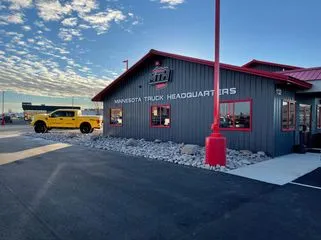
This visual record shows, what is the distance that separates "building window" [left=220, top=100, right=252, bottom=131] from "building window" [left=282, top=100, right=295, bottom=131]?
1603mm

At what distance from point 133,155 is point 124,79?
28.8 ft

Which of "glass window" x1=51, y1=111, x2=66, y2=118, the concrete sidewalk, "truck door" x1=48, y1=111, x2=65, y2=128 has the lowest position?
the concrete sidewalk

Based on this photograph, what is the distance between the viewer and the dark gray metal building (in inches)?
460

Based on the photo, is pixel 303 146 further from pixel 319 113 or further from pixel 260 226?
pixel 260 226

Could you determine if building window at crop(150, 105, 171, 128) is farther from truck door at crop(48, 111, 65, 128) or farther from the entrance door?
truck door at crop(48, 111, 65, 128)

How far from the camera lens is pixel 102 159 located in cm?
1088

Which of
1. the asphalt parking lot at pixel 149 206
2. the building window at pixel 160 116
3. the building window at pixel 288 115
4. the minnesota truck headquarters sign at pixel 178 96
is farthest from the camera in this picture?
the building window at pixel 160 116

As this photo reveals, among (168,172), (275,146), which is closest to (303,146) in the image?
(275,146)

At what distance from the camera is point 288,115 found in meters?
12.6

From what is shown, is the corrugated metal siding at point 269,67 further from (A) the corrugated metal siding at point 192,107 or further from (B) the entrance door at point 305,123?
(A) the corrugated metal siding at point 192,107

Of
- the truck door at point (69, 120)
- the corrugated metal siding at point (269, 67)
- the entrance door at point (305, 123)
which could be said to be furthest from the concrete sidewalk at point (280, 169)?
the truck door at point (69, 120)

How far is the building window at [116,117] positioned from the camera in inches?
785

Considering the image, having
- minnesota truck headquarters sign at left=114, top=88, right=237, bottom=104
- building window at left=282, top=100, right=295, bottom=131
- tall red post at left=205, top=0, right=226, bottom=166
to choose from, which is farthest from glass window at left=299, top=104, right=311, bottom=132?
tall red post at left=205, top=0, right=226, bottom=166

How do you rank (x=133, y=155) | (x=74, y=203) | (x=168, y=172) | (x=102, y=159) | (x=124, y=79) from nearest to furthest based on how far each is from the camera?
(x=74, y=203), (x=168, y=172), (x=102, y=159), (x=133, y=155), (x=124, y=79)
